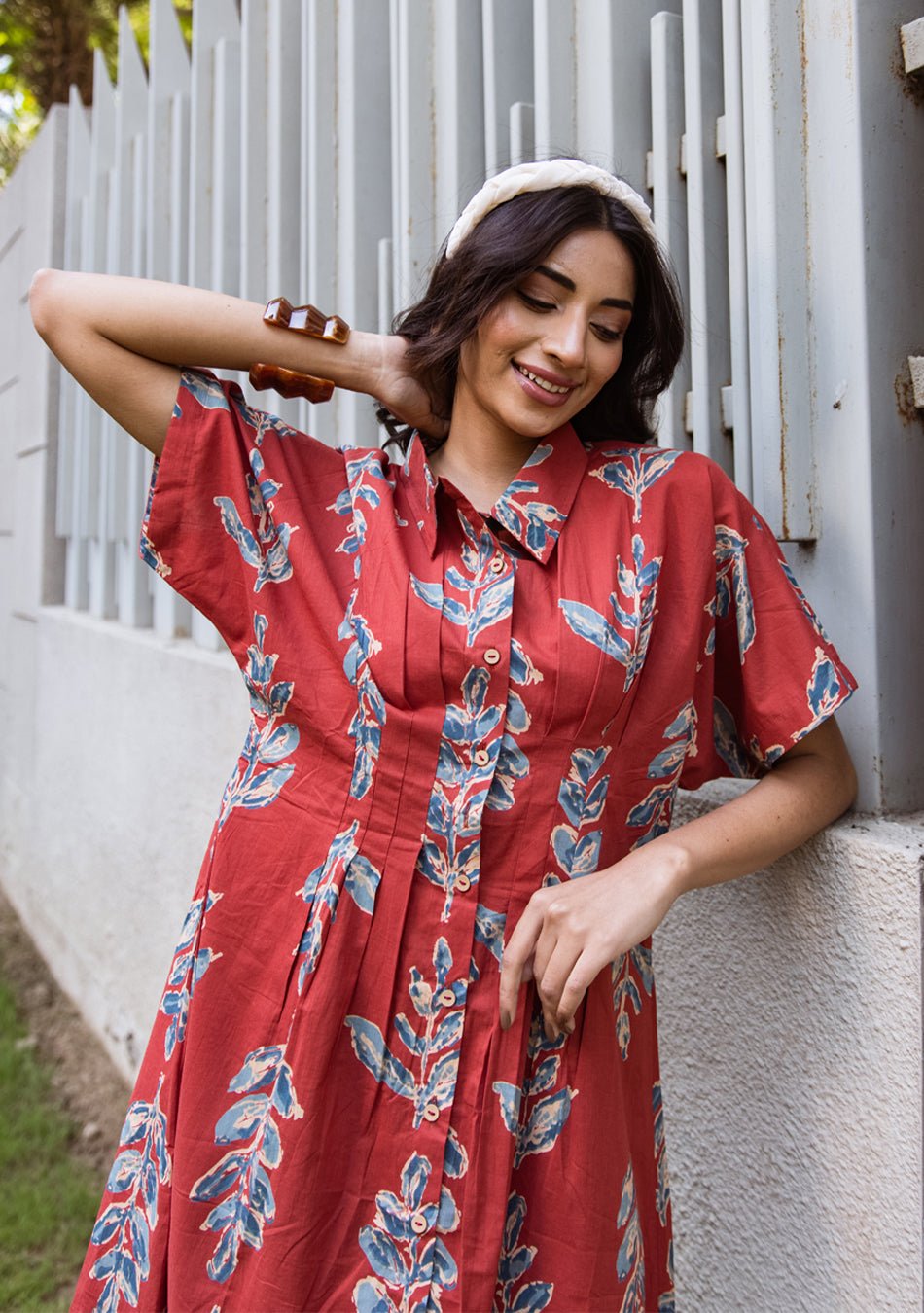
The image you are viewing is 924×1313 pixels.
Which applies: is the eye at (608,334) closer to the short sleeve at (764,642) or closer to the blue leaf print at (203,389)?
the short sleeve at (764,642)

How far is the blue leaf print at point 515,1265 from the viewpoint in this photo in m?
1.33

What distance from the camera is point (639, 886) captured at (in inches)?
49.9

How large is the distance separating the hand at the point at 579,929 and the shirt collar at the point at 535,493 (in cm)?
42

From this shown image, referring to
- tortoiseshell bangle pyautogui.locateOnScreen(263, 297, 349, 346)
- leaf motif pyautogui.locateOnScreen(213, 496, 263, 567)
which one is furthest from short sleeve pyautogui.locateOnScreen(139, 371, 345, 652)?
tortoiseshell bangle pyautogui.locateOnScreen(263, 297, 349, 346)

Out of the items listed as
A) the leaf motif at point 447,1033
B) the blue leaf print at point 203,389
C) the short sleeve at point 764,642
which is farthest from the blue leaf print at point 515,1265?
the blue leaf print at point 203,389

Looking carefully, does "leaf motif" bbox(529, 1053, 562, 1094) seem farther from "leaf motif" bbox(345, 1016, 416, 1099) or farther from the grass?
the grass

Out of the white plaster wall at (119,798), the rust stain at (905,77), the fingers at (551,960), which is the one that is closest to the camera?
the fingers at (551,960)

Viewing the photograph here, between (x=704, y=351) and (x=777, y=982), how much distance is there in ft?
3.41

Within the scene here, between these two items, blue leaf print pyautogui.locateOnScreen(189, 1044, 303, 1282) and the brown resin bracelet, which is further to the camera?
the brown resin bracelet

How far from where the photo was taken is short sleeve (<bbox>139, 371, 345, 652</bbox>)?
4.84 feet

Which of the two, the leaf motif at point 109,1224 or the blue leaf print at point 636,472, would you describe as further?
the leaf motif at point 109,1224

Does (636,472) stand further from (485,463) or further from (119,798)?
(119,798)

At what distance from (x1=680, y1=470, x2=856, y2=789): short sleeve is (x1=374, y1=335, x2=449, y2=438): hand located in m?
0.49

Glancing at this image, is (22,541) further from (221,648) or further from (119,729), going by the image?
(221,648)
